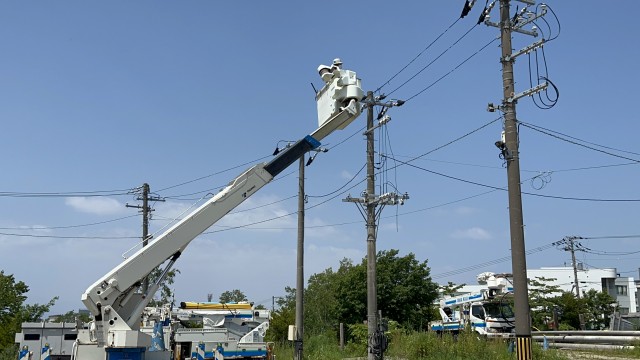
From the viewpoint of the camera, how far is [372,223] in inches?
826

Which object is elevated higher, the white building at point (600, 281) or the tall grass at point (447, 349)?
the white building at point (600, 281)

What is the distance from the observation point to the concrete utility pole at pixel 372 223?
19.5 m

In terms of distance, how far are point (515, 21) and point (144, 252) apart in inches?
417

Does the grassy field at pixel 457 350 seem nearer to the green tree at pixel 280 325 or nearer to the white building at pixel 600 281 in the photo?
the green tree at pixel 280 325

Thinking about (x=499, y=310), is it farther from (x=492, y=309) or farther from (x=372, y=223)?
(x=372, y=223)

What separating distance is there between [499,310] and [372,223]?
9389 millimetres

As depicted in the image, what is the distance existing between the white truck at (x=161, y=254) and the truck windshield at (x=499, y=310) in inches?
622

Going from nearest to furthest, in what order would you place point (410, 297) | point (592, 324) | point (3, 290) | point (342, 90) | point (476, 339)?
point (342, 90) → point (476, 339) → point (3, 290) → point (410, 297) → point (592, 324)

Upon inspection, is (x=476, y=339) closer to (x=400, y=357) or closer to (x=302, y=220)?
(x=400, y=357)

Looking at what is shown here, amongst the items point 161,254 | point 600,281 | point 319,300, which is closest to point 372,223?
point 161,254

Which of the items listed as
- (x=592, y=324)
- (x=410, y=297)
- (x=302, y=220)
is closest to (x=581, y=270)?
(x=592, y=324)

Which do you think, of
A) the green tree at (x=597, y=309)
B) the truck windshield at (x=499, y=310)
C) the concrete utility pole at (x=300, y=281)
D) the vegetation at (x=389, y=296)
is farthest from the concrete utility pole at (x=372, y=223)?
the green tree at (x=597, y=309)

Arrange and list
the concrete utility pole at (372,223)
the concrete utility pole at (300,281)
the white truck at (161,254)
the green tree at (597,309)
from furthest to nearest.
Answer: the green tree at (597,309) < the concrete utility pole at (300,281) < the concrete utility pole at (372,223) < the white truck at (161,254)

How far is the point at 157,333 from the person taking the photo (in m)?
18.7
